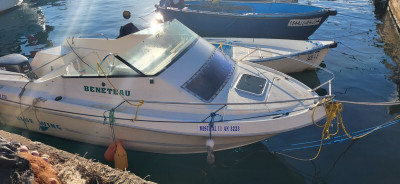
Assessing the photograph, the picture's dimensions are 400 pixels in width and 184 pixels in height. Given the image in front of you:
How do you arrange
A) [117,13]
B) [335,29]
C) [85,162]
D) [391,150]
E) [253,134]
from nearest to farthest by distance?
[85,162] < [253,134] < [391,150] < [335,29] < [117,13]

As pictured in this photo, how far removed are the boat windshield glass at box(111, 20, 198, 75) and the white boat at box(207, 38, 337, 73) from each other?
283 cm

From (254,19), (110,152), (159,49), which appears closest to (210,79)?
(159,49)

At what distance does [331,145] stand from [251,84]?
2477 millimetres

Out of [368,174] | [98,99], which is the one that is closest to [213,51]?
[98,99]

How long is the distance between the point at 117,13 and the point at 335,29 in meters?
14.0

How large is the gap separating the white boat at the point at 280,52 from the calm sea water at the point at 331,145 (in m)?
0.75

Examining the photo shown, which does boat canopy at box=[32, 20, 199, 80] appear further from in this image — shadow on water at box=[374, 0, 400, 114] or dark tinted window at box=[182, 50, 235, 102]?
shadow on water at box=[374, 0, 400, 114]

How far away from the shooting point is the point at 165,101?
555cm

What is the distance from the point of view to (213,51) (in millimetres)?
6539

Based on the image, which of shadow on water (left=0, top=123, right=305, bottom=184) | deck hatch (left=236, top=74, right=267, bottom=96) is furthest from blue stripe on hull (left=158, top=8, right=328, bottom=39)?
shadow on water (left=0, top=123, right=305, bottom=184)

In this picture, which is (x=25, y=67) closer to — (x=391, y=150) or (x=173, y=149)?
(x=173, y=149)

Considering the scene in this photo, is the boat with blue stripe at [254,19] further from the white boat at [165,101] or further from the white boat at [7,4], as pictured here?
the white boat at [7,4]

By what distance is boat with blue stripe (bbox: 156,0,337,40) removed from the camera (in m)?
12.2

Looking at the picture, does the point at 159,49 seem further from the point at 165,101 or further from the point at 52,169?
the point at 52,169
